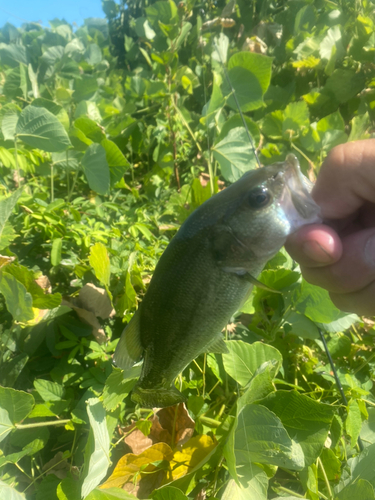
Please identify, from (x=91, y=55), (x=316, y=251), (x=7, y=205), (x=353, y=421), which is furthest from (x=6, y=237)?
(x=91, y=55)

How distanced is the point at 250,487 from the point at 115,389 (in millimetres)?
439

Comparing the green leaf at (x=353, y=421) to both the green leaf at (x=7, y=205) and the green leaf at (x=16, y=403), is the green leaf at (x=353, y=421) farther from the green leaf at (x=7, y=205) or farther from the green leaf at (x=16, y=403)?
the green leaf at (x=7, y=205)

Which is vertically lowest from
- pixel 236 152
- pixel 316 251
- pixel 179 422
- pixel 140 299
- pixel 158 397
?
pixel 179 422

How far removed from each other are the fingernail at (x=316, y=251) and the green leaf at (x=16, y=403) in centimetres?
81

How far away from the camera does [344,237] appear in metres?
0.89

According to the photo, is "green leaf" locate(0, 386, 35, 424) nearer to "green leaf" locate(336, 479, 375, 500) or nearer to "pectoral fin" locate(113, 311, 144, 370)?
"pectoral fin" locate(113, 311, 144, 370)

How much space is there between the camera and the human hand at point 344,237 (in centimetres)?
79

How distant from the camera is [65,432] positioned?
105 centimetres

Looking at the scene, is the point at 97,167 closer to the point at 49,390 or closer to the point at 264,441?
the point at 49,390

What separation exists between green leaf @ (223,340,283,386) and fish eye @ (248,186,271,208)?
448 millimetres

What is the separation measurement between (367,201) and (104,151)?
1.18 meters

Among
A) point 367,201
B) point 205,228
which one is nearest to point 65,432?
point 205,228

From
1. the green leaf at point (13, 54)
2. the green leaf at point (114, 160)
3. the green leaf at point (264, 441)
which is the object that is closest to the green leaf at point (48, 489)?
the green leaf at point (264, 441)

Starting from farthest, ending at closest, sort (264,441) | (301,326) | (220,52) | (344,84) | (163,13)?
(163,13) < (344,84) < (220,52) < (301,326) < (264,441)
